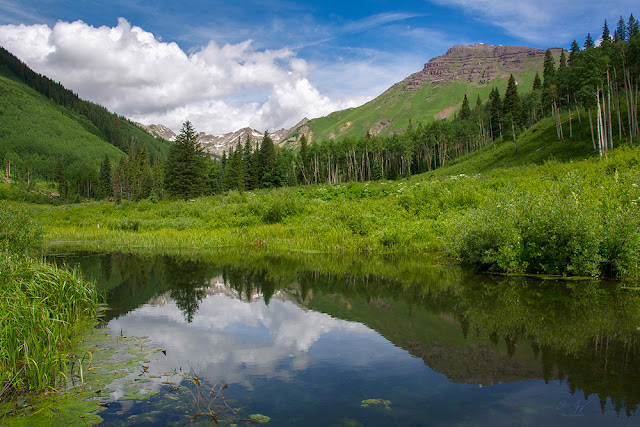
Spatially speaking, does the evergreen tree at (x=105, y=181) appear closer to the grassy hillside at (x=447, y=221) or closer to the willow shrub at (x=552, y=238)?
the grassy hillside at (x=447, y=221)

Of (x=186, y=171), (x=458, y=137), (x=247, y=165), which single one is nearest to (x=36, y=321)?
(x=186, y=171)

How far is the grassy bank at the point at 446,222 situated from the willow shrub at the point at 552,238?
0.04 meters

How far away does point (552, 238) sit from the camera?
12641 mm

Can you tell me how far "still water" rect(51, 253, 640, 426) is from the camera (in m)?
5.34

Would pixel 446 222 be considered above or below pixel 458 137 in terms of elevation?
below

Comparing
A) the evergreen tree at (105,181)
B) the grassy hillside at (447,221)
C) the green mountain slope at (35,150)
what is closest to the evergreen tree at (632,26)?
the grassy hillside at (447,221)

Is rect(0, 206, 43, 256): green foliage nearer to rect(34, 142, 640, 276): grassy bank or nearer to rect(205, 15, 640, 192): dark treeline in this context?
rect(34, 142, 640, 276): grassy bank

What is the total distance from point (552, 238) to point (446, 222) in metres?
9.19

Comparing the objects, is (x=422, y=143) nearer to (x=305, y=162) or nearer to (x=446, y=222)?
(x=305, y=162)

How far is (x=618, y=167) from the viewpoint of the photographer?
23547mm

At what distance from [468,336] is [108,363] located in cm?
698

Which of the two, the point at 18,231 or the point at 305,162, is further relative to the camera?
the point at 305,162

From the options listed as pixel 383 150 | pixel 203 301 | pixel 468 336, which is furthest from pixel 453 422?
pixel 383 150

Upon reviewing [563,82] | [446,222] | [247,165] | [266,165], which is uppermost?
[563,82]
